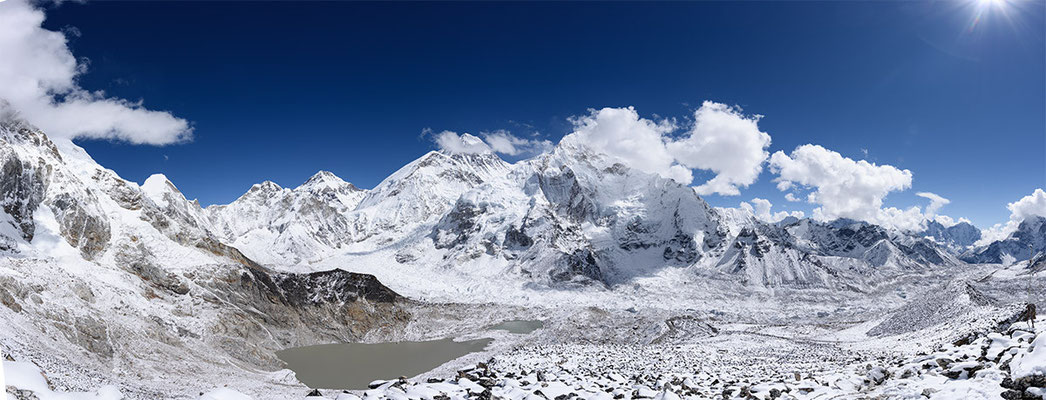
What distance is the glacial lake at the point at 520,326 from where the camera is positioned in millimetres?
106713

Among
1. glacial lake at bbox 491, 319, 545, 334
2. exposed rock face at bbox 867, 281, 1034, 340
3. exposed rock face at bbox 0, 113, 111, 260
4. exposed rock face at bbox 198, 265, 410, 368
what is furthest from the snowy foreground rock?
glacial lake at bbox 491, 319, 545, 334

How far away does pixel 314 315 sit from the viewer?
86688 millimetres

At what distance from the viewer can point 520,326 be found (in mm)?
111312

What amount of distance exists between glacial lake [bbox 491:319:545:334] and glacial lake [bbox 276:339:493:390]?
43.9 feet

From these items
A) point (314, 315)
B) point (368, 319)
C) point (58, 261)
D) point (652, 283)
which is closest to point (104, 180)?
Result: point (58, 261)

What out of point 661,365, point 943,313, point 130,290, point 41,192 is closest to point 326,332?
point 130,290

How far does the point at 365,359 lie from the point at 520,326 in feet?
148

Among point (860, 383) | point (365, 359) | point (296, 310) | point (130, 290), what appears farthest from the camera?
point (296, 310)

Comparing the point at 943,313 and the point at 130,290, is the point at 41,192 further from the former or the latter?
the point at 943,313

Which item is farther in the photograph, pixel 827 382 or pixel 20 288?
pixel 20 288

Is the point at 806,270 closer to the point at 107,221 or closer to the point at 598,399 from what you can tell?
the point at 598,399

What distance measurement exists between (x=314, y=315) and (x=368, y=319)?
1126 centimetres

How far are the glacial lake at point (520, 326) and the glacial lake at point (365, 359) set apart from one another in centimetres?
1337

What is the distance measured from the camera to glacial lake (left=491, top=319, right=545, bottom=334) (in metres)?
107
